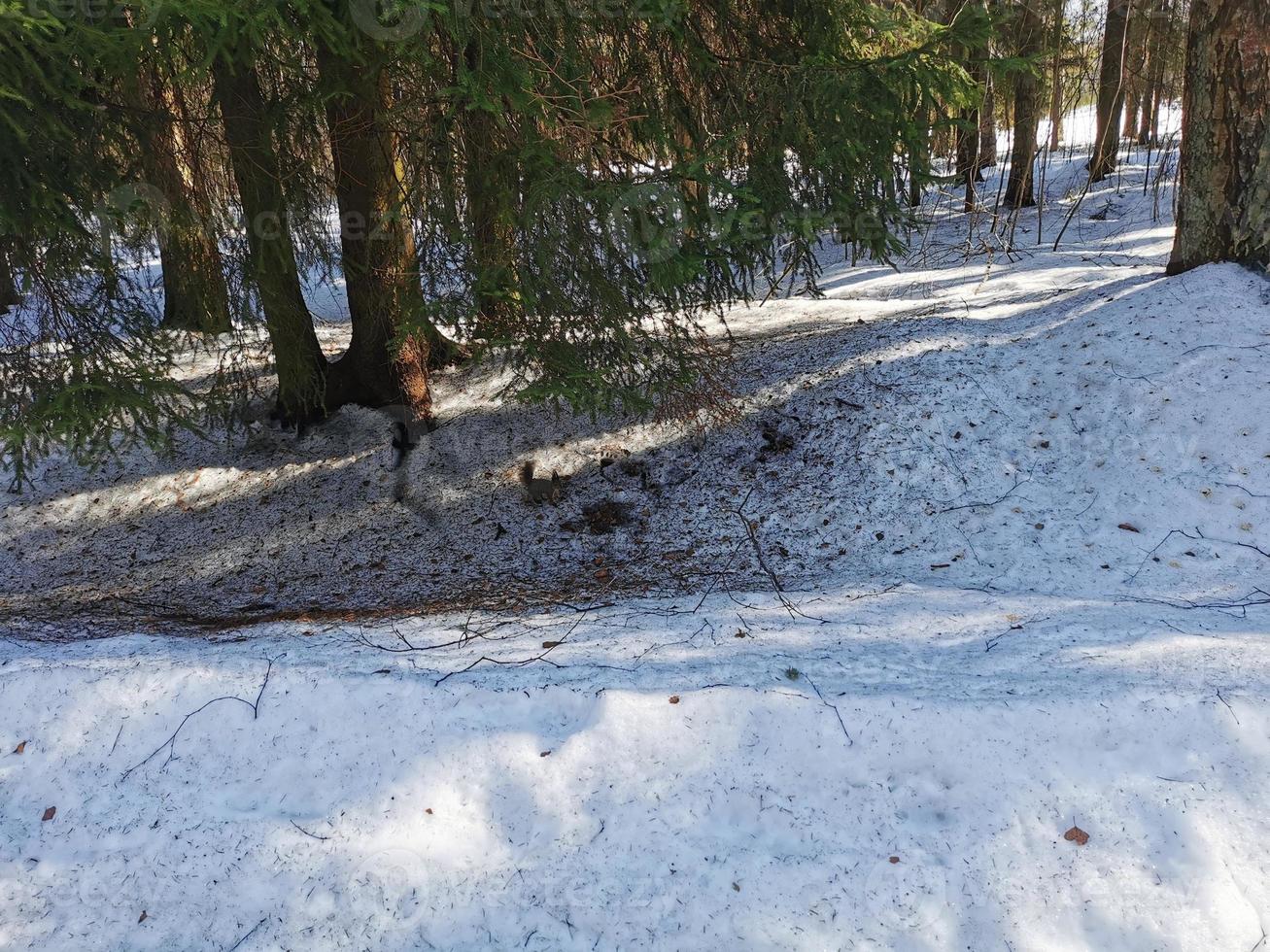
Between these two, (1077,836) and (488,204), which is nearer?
(1077,836)

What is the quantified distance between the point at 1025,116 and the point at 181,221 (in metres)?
12.0

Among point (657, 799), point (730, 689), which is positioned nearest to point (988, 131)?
point (730, 689)

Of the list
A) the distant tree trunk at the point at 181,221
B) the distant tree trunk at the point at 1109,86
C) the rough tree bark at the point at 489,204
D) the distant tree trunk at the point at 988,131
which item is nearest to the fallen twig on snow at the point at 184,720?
the rough tree bark at the point at 489,204

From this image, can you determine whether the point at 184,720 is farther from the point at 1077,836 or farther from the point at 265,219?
the point at 265,219

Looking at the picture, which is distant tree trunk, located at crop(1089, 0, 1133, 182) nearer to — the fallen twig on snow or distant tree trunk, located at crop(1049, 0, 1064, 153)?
distant tree trunk, located at crop(1049, 0, 1064, 153)

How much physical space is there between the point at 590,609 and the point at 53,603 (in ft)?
14.1

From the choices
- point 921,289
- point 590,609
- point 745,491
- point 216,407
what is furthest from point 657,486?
point 921,289

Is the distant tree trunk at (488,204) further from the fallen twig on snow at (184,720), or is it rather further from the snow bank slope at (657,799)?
the fallen twig on snow at (184,720)

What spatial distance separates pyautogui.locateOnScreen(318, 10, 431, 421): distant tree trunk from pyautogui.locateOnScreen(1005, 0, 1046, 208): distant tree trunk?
8741mm

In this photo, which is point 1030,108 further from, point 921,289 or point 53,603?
point 53,603

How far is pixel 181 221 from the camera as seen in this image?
6172mm

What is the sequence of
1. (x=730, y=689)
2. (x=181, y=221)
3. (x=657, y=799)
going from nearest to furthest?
(x=657, y=799) < (x=730, y=689) < (x=181, y=221)

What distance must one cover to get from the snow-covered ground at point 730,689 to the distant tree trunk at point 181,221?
1854mm

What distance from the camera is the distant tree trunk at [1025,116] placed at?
11383 millimetres
